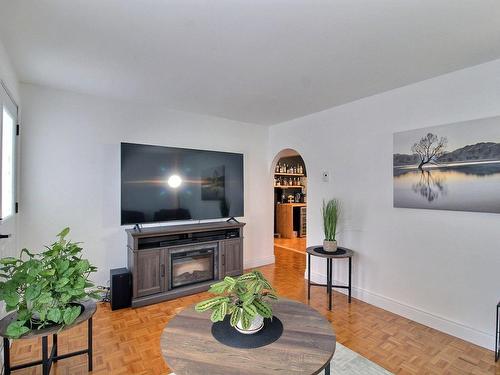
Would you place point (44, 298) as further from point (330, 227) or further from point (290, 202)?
point (290, 202)

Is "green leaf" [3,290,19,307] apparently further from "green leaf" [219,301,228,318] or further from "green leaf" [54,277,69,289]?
"green leaf" [219,301,228,318]

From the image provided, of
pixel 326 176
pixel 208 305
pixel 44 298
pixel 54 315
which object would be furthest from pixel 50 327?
pixel 326 176

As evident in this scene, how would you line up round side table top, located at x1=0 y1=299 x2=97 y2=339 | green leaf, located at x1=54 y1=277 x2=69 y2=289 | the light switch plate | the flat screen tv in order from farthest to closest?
1. the light switch plate
2. the flat screen tv
3. green leaf, located at x1=54 y1=277 x2=69 y2=289
4. round side table top, located at x1=0 y1=299 x2=97 y2=339

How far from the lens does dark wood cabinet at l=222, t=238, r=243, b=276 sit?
3.76 m

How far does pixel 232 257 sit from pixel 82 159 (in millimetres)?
2311

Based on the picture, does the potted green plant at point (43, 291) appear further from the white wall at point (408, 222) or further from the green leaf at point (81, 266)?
the white wall at point (408, 222)

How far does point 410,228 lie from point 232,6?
2670 millimetres

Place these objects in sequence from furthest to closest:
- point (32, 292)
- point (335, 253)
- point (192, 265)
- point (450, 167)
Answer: point (192, 265), point (335, 253), point (450, 167), point (32, 292)

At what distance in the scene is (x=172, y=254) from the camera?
131 inches

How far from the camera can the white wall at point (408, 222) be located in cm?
232

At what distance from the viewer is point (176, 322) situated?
1.58 m

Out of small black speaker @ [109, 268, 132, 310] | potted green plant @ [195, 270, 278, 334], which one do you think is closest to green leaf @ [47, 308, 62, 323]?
potted green plant @ [195, 270, 278, 334]

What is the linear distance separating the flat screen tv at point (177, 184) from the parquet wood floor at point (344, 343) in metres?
1.18

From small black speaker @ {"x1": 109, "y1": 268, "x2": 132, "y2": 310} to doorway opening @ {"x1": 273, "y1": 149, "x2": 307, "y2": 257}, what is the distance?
417cm
